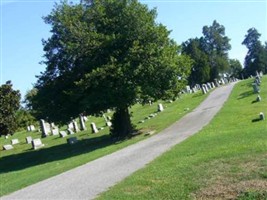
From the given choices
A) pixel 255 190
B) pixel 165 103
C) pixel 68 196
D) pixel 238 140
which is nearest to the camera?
pixel 255 190

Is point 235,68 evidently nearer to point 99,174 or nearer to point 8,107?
point 8,107

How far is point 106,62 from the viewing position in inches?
1037

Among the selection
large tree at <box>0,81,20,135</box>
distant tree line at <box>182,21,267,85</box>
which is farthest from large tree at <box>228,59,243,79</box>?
large tree at <box>0,81,20,135</box>

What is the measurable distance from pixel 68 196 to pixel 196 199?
4327 mm

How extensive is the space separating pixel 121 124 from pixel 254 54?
8493 cm

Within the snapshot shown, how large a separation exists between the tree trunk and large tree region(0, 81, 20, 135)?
15820mm

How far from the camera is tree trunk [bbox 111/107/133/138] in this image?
27938mm

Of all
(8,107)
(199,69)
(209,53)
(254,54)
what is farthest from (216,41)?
(8,107)

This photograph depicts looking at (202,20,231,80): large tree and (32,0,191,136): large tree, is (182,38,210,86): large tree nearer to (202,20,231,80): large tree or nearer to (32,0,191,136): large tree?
(202,20,231,80): large tree

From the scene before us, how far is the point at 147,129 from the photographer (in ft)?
92.4

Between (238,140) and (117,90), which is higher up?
(117,90)

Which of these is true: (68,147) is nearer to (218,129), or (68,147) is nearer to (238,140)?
(218,129)

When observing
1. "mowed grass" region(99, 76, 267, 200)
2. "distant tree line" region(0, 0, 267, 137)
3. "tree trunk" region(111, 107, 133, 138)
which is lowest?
"mowed grass" region(99, 76, 267, 200)

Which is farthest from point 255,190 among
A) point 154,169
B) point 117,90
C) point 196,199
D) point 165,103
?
point 165,103
